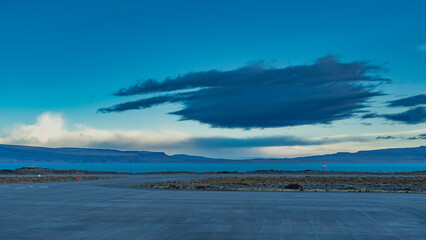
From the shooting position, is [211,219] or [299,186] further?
[299,186]

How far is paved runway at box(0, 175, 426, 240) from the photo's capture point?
16734 millimetres

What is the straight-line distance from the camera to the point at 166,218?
829 inches

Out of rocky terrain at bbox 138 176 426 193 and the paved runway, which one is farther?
rocky terrain at bbox 138 176 426 193

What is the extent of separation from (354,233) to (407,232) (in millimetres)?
2268

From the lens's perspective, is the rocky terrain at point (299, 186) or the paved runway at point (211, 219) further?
the rocky terrain at point (299, 186)

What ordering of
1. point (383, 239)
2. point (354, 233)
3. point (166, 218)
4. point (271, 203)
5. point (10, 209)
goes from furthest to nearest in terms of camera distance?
point (271, 203), point (10, 209), point (166, 218), point (354, 233), point (383, 239)

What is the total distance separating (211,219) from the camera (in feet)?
67.8

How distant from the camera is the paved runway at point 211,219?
16734mm

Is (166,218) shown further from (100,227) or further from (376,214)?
(376,214)

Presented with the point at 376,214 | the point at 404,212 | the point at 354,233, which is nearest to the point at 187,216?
the point at 354,233

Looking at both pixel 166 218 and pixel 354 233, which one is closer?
pixel 354 233

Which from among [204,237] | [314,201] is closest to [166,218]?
[204,237]

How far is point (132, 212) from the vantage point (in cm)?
2334

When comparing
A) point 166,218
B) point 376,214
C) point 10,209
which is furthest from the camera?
point 10,209
